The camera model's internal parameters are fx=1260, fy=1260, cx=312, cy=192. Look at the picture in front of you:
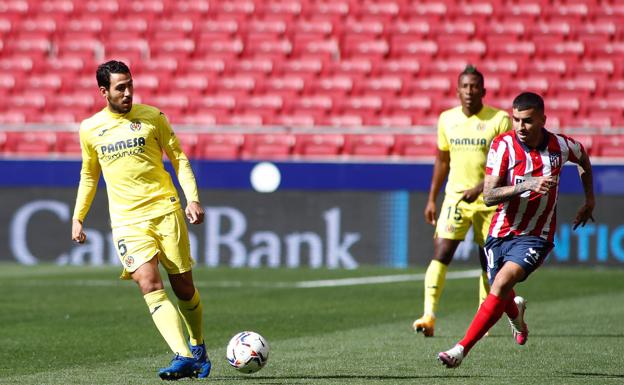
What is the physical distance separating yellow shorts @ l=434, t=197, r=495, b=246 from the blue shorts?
2116 millimetres

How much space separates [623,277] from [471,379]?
8.63m

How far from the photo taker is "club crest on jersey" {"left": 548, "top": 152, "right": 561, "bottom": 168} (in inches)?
301

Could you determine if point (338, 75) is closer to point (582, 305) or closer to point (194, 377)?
point (582, 305)

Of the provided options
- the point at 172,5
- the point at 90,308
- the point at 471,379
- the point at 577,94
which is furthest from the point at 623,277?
the point at 172,5

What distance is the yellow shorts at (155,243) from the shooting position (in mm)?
7340

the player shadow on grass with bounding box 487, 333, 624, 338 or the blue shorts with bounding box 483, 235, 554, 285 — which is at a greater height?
the blue shorts with bounding box 483, 235, 554, 285

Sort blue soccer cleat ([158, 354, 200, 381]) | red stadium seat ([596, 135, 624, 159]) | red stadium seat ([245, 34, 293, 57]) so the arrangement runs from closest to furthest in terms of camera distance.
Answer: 1. blue soccer cleat ([158, 354, 200, 381])
2. red stadium seat ([596, 135, 624, 159])
3. red stadium seat ([245, 34, 293, 57])

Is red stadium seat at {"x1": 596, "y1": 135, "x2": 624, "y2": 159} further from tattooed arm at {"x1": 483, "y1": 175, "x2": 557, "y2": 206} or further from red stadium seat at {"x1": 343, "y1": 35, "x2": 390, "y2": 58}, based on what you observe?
tattooed arm at {"x1": 483, "y1": 175, "x2": 557, "y2": 206}

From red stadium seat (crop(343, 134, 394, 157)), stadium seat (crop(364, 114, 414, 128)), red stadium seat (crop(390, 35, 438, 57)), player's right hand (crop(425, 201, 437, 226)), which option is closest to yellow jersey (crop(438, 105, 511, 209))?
player's right hand (crop(425, 201, 437, 226))

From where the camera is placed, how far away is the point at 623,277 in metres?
15.4

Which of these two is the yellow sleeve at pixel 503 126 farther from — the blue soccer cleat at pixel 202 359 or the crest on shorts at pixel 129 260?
the crest on shorts at pixel 129 260

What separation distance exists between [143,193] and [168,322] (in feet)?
2.67

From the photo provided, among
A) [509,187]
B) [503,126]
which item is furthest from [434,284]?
[509,187]

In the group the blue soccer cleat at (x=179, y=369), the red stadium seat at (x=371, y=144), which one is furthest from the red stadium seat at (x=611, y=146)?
the blue soccer cleat at (x=179, y=369)
